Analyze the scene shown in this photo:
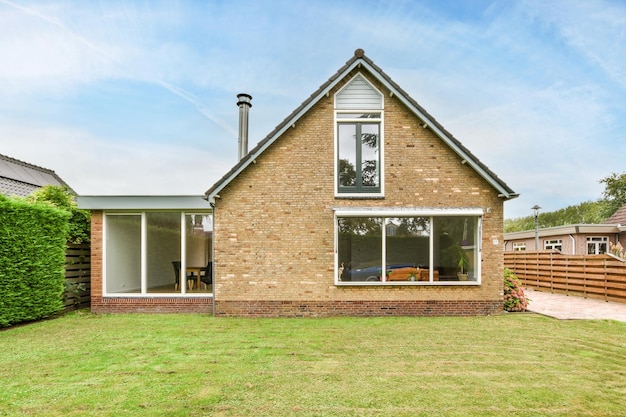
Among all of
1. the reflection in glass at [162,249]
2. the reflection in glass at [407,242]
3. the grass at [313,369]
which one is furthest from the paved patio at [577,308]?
the reflection in glass at [162,249]

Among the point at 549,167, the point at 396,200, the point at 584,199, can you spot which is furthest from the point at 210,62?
the point at 584,199

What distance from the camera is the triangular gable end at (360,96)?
10789 millimetres

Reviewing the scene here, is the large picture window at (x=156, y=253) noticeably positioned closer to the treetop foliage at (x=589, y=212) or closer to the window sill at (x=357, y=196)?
the window sill at (x=357, y=196)

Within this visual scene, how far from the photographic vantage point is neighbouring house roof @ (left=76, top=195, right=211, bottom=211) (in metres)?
11.0

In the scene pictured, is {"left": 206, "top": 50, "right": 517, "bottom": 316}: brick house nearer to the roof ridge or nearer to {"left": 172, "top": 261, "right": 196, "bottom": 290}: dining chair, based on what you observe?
{"left": 172, "top": 261, "right": 196, "bottom": 290}: dining chair

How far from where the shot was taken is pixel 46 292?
9875 millimetres

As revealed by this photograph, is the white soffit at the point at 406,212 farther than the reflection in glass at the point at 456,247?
No

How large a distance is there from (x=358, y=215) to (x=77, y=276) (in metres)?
8.83

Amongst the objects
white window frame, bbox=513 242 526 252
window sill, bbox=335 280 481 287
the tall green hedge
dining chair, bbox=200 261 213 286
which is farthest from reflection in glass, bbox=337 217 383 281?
white window frame, bbox=513 242 526 252

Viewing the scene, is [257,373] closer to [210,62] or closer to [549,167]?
[210,62]

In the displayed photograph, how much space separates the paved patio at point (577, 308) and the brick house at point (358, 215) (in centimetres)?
208

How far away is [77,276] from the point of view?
11.7 meters

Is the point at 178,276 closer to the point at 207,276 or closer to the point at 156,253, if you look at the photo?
the point at 207,276

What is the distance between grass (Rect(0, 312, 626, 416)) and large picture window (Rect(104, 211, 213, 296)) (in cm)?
209
